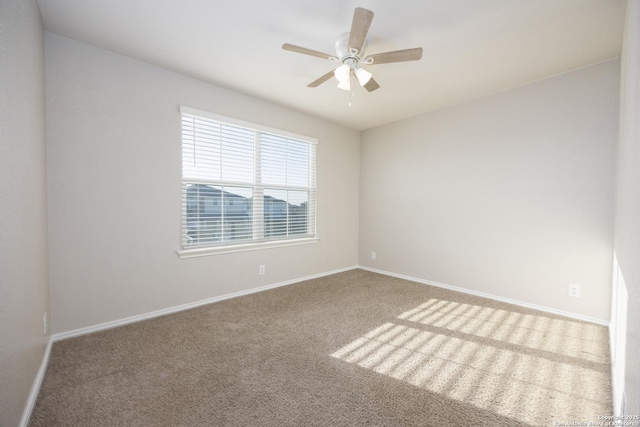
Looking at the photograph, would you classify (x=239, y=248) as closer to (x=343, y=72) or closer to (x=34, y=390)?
(x=34, y=390)

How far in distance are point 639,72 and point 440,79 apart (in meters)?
1.93

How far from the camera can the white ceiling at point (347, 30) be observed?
1.89 m

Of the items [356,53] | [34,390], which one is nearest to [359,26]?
[356,53]

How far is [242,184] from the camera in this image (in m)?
3.38

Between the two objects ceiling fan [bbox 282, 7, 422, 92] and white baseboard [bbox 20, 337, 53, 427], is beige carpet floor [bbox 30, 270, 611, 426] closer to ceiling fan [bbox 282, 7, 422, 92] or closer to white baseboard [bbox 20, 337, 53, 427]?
white baseboard [bbox 20, 337, 53, 427]

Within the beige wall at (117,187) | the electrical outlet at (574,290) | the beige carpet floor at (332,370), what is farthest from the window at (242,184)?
the electrical outlet at (574,290)

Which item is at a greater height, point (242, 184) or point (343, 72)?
point (343, 72)

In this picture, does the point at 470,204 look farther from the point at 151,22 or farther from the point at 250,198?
the point at 151,22

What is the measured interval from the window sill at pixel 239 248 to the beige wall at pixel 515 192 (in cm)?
153

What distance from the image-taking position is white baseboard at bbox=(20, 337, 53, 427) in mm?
1368

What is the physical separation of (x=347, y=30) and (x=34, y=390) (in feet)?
10.5

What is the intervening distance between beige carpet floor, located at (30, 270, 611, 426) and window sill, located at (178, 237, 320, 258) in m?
0.63

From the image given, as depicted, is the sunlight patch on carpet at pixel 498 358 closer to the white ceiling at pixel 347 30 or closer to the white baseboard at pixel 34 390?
the white baseboard at pixel 34 390

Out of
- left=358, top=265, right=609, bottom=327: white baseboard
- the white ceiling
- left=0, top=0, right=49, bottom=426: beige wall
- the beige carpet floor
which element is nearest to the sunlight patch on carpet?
the beige carpet floor
